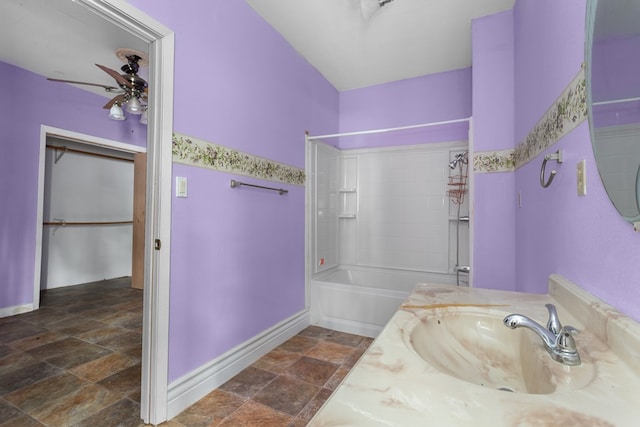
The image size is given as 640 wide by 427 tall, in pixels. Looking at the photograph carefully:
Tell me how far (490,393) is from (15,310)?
4261 millimetres

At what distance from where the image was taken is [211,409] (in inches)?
62.5

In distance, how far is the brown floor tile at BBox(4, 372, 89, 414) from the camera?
1610mm

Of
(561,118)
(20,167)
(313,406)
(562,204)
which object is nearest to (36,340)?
(20,167)

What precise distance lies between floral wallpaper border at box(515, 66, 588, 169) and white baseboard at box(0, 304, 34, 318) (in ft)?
15.2

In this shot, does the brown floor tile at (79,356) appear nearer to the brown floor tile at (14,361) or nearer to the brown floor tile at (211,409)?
the brown floor tile at (14,361)

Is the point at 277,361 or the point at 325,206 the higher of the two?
the point at 325,206

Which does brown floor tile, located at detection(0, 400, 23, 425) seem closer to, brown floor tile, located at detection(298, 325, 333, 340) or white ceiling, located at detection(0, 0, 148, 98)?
brown floor tile, located at detection(298, 325, 333, 340)

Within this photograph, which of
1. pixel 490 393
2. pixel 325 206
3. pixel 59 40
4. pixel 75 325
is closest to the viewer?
pixel 490 393

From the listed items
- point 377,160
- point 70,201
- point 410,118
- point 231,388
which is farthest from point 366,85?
point 70,201

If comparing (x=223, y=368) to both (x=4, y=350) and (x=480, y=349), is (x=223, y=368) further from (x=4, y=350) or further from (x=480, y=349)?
(x=4, y=350)

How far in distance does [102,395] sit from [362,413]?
77.2 inches

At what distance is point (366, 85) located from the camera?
3.39m

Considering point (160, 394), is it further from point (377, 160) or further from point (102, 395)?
point (377, 160)

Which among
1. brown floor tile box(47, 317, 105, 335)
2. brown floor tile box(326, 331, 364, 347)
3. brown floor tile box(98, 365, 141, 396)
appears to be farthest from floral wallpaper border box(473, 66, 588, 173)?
brown floor tile box(47, 317, 105, 335)
